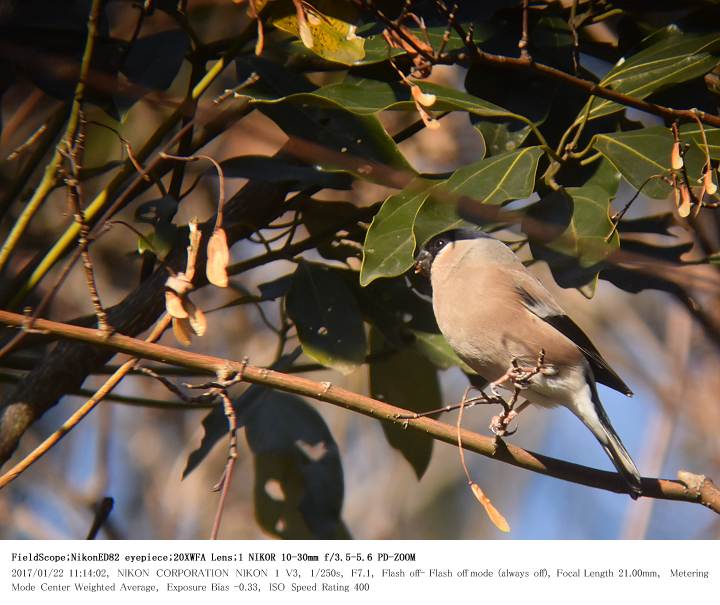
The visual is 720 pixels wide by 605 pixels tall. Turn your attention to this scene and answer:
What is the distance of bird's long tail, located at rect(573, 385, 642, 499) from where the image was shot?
1755 mm

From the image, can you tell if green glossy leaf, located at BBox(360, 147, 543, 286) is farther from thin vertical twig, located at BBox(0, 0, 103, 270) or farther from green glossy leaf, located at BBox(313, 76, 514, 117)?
thin vertical twig, located at BBox(0, 0, 103, 270)

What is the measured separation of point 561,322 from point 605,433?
0.92 ft

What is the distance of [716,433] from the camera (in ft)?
8.89

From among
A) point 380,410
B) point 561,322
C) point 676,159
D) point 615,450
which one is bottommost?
point 615,450

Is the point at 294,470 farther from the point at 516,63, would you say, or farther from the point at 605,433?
the point at 516,63

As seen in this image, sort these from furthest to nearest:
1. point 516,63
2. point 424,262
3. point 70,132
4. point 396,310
Answer: point 424,262
point 396,310
point 70,132
point 516,63

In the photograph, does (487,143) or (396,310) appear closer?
(487,143)

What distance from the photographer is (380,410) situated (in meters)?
1.29

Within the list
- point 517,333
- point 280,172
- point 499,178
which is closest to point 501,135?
point 499,178

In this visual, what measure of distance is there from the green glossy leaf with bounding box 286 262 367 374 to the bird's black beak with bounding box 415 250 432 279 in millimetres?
310

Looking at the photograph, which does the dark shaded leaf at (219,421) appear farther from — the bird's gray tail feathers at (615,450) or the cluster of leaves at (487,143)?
the bird's gray tail feathers at (615,450)

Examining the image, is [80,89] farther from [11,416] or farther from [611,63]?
[611,63]

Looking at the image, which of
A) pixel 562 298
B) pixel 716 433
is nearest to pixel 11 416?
pixel 716 433
